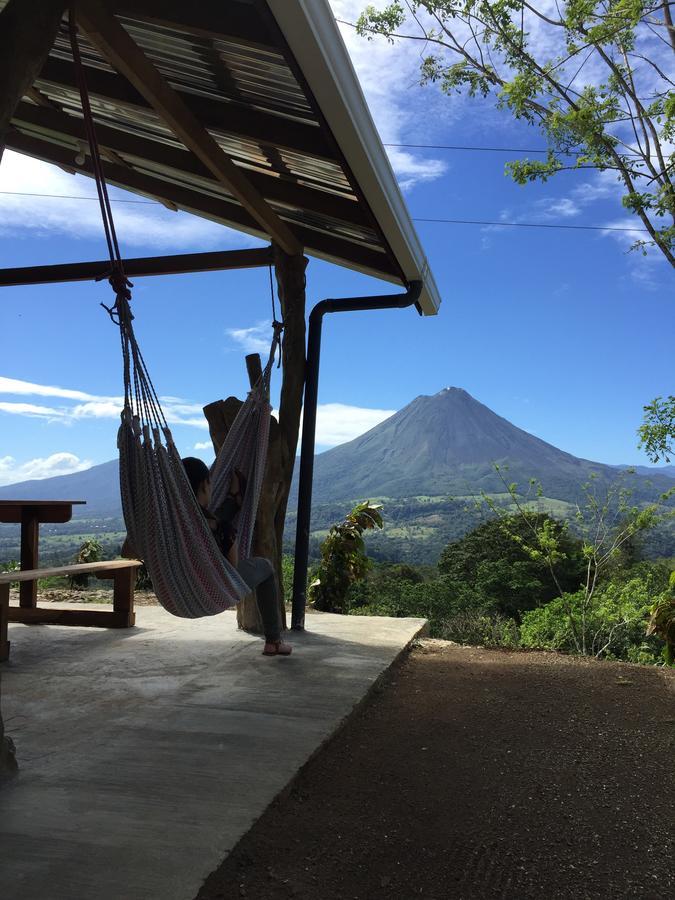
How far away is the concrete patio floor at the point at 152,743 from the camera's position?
1313 millimetres

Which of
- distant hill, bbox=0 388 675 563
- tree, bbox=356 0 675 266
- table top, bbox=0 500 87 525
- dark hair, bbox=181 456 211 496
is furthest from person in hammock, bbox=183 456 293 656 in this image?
distant hill, bbox=0 388 675 563

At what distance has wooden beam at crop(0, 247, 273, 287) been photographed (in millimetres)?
3701

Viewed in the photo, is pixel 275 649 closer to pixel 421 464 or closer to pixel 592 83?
pixel 592 83

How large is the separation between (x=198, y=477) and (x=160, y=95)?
4.07 feet

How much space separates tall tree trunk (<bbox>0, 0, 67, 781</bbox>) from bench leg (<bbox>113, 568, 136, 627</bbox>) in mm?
2053

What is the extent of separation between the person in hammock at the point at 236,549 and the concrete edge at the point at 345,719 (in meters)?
0.44

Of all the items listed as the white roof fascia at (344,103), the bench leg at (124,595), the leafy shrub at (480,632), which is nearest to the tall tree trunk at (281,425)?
the bench leg at (124,595)

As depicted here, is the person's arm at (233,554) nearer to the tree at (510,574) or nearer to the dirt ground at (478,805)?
the dirt ground at (478,805)

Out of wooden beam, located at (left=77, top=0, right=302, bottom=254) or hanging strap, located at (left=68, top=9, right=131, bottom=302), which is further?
wooden beam, located at (left=77, top=0, right=302, bottom=254)

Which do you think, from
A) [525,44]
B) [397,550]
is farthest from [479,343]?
[525,44]

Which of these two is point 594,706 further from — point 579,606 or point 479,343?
point 479,343

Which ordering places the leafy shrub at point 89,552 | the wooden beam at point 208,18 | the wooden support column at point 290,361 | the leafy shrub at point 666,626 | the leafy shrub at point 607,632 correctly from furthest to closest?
the leafy shrub at point 89,552
the leafy shrub at point 607,632
the wooden support column at point 290,361
the leafy shrub at point 666,626
the wooden beam at point 208,18

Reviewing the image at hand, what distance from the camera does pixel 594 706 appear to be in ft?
8.57

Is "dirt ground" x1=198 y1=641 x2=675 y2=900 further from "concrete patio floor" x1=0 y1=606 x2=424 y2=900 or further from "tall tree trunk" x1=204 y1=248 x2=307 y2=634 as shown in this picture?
"tall tree trunk" x1=204 y1=248 x2=307 y2=634
